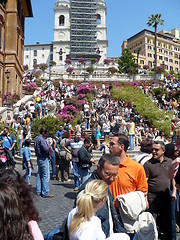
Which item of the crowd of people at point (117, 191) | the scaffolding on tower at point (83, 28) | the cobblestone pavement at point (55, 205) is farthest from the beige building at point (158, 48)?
the crowd of people at point (117, 191)

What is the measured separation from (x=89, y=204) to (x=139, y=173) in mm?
1468

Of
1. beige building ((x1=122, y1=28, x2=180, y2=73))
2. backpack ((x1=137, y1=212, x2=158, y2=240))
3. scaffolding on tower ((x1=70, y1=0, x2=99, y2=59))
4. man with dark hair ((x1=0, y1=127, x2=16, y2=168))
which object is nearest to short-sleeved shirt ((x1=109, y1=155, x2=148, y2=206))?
backpack ((x1=137, y1=212, x2=158, y2=240))

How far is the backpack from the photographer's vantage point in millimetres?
3445

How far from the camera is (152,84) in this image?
51312 mm

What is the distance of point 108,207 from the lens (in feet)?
9.99

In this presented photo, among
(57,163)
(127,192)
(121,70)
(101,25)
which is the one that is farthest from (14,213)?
(101,25)

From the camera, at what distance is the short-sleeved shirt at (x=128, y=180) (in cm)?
366

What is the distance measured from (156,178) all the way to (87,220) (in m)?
2.38

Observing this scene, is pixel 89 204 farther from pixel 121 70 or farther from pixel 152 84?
pixel 121 70

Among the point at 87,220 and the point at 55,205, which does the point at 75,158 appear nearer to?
the point at 55,205

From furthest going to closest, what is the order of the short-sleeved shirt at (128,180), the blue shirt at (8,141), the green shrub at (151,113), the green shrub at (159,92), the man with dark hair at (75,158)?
the green shrub at (159,92) < the green shrub at (151,113) < the blue shirt at (8,141) < the man with dark hair at (75,158) < the short-sleeved shirt at (128,180)

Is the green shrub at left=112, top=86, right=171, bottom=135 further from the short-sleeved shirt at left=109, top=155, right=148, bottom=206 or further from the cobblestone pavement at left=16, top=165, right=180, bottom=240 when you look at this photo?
the short-sleeved shirt at left=109, top=155, right=148, bottom=206

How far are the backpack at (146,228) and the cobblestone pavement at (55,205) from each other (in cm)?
227

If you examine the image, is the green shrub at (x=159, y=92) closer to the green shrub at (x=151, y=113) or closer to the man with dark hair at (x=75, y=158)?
the green shrub at (x=151, y=113)
